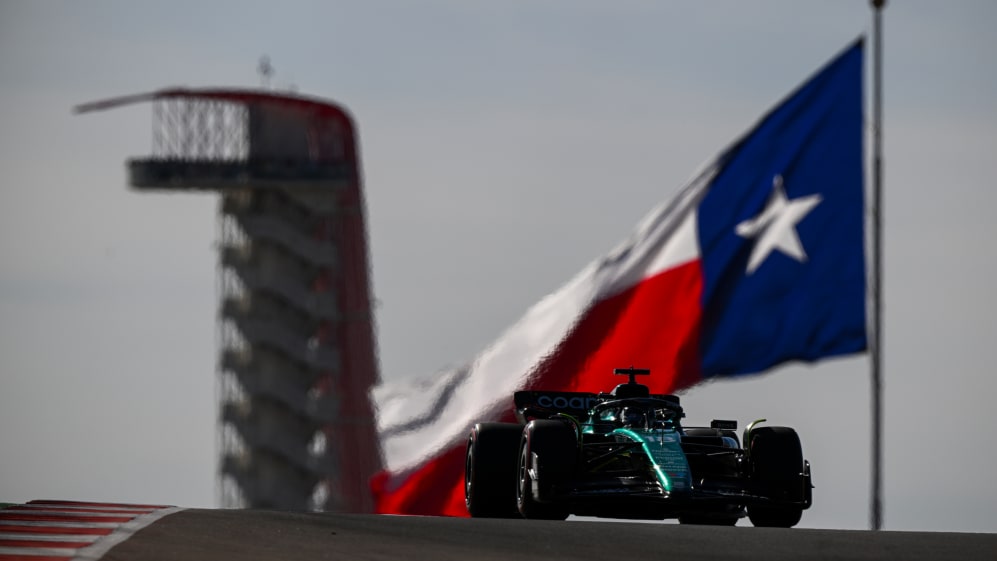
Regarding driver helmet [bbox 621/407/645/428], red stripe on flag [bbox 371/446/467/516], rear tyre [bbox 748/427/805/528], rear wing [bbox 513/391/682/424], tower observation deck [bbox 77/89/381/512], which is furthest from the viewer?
tower observation deck [bbox 77/89/381/512]

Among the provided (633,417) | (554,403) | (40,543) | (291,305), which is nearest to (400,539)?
(40,543)

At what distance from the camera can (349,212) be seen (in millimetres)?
93438

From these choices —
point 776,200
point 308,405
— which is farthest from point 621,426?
point 308,405

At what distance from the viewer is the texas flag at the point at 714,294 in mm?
27047

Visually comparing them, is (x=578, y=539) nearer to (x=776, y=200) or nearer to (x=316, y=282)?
(x=776, y=200)

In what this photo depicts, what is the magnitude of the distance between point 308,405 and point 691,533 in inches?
2893

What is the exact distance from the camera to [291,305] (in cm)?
9075

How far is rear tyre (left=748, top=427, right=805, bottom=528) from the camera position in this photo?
21812mm

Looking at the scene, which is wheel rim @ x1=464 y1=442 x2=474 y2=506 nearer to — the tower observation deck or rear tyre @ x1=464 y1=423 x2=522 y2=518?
rear tyre @ x1=464 y1=423 x2=522 y2=518

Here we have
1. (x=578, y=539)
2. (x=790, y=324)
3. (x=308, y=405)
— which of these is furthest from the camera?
(x=308, y=405)

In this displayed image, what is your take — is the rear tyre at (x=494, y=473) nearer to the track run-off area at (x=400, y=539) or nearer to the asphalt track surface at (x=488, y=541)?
the track run-off area at (x=400, y=539)

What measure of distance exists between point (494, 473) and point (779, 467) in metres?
2.72

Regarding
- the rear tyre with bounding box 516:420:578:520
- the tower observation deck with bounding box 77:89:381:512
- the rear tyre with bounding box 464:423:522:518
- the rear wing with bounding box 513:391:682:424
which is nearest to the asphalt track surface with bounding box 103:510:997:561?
the rear tyre with bounding box 516:420:578:520

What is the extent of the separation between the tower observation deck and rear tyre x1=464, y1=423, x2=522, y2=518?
65446mm
